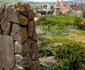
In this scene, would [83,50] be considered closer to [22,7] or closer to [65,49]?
[65,49]

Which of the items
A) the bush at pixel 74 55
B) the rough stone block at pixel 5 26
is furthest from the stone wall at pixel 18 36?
the bush at pixel 74 55

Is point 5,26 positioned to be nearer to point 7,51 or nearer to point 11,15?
point 11,15

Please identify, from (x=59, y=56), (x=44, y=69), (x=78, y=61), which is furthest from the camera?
(x=59, y=56)

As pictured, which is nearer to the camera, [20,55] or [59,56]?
[20,55]

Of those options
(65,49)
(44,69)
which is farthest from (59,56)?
(44,69)

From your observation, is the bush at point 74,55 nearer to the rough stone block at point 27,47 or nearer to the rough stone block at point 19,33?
the rough stone block at point 27,47

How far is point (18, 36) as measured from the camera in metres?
5.15

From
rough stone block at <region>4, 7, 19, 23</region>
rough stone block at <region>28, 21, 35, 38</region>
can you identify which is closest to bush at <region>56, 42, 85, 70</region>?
rough stone block at <region>28, 21, 35, 38</region>

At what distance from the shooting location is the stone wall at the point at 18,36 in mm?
5121

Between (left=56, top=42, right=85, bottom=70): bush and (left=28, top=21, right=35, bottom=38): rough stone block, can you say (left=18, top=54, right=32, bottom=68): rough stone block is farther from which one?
(left=56, top=42, right=85, bottom=70): bush

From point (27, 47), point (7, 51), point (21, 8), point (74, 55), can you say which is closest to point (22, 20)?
point (21, 8)

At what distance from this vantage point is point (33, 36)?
5.32 m

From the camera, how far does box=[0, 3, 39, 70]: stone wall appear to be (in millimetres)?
5121

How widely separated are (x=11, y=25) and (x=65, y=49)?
5.66m
